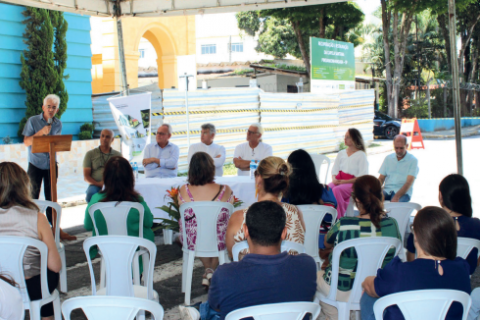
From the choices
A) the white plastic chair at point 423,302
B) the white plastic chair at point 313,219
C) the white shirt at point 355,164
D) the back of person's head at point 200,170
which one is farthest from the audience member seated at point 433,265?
the white shirt at point 355,164

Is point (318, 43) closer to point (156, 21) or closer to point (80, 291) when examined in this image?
point (156, 21)

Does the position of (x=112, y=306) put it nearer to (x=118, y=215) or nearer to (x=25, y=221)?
(x=25, y=221)

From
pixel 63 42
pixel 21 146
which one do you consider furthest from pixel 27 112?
pixel 63 42

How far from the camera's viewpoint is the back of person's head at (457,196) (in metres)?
3.34

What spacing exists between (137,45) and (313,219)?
16036 millimetres

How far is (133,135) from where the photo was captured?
8.49 meters

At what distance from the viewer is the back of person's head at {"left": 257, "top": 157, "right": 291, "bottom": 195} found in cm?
320

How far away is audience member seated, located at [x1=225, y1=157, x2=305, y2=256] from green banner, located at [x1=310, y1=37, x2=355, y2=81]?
42.1 ft

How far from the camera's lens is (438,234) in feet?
7.39

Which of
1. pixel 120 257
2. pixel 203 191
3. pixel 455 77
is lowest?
pixel 120 257

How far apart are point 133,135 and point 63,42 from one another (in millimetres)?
4405

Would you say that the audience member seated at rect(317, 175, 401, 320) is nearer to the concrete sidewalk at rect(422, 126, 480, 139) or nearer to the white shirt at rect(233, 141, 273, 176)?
the white shirt at rect(233, 141, 273, 176)

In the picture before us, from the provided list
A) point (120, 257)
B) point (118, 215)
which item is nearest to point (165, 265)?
point (118, 215)

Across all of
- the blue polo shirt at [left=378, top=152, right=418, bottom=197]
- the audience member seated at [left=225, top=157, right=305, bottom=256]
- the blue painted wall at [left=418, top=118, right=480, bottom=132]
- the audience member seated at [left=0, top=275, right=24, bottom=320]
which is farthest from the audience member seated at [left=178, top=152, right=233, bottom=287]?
the blue painted wall at [left=418, top=118, right=480, bottom=132]
